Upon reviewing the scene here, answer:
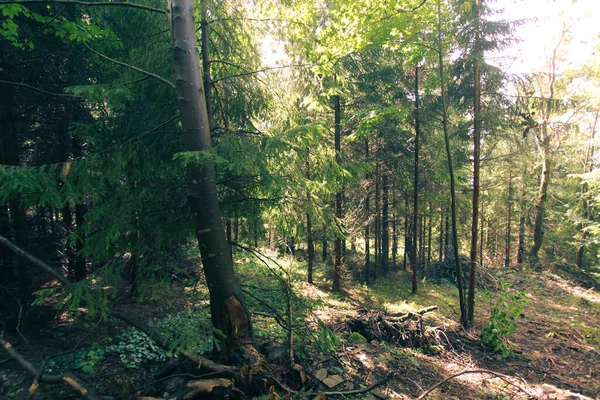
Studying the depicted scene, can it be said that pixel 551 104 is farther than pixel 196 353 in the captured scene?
Yes

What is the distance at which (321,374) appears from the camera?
4438 millimetres

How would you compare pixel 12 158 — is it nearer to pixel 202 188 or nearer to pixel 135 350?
pixel 135 350

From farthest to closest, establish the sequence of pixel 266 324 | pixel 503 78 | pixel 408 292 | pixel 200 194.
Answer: pixel 408 292, pixel 503 78, pixel 266 324, pixel 200 194

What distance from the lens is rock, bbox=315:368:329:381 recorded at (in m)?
4.34

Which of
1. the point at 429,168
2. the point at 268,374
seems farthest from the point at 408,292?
the point at 268,374

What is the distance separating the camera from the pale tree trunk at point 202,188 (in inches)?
138

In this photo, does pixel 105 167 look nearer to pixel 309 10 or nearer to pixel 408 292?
pixel 309 10

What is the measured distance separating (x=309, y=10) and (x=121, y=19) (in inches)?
122

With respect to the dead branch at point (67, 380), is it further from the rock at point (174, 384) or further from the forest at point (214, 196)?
the rock at point (174, 384)

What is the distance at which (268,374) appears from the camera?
3.63 m

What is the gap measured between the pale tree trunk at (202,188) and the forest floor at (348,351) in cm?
33

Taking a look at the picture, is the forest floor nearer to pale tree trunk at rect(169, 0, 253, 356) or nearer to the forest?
the forest

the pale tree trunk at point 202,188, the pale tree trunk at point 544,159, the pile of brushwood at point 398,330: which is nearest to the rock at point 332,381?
the pale tree trunk at point 202,188

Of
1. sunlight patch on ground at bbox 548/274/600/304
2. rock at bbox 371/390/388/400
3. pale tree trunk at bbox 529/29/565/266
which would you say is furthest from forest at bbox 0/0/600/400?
pale tree trunk at bbox 529/29/565/266
